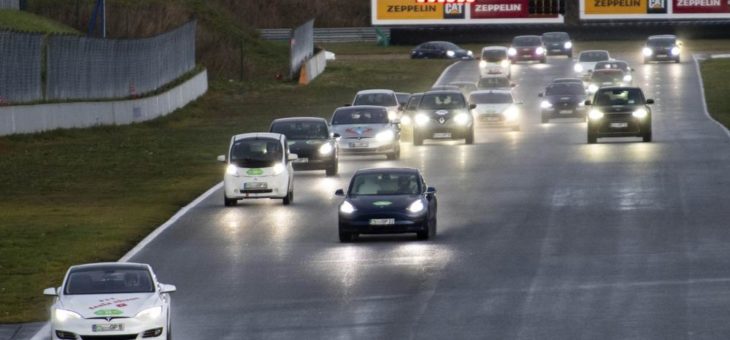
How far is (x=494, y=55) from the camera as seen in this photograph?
100500 millimetres

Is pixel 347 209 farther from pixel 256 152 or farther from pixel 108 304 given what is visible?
pixel 108 304

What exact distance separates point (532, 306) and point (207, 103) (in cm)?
5854

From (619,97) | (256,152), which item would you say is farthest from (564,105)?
(256,152)

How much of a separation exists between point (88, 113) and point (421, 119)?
13902 mm

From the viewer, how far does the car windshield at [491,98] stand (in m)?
66.8

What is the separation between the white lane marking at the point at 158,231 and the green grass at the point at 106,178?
290 millimetres

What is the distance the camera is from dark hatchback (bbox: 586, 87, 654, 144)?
187 ft

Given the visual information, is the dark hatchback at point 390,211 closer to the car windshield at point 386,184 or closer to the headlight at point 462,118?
the car windshield at point 386,184

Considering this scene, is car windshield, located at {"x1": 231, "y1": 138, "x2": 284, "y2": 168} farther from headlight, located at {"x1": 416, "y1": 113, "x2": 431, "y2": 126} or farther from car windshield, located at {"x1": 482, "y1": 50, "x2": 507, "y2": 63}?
car windshield, located at {"x1": 482, "y1": 50, "x2": 507, "y2": 63}

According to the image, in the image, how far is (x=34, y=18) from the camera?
82188 mm

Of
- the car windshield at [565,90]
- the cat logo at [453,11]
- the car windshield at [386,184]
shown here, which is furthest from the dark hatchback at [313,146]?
the cat logo at [453,11]

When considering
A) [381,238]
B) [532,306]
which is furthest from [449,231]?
[532,306]

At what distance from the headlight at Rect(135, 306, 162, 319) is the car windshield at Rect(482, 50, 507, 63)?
79.0 meters

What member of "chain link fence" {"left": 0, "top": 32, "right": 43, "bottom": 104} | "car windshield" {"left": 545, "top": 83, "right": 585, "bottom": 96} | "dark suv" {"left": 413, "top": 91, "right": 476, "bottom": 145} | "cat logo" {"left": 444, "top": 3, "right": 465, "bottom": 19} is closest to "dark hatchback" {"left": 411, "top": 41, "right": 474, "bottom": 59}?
"cat logo" {"left": 444, "top": 3, "right": 465, "bottom": 19}
